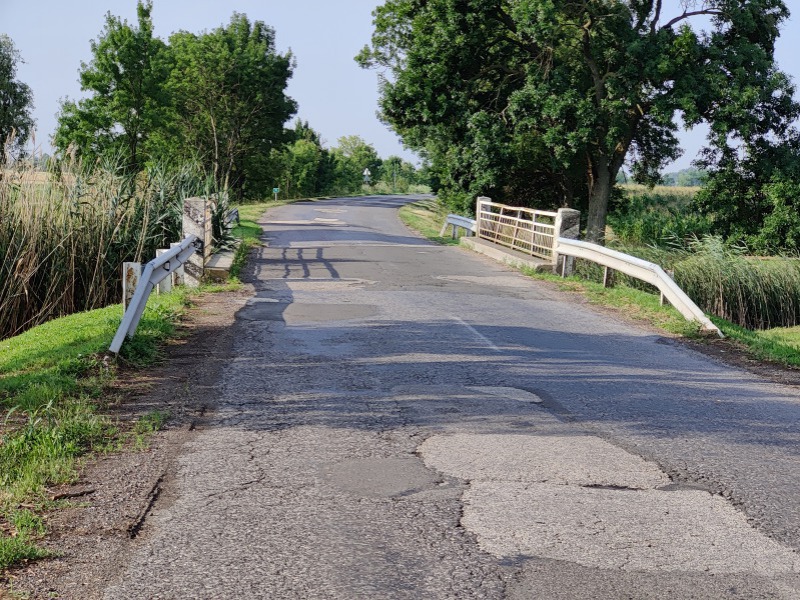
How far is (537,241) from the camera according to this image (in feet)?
72.1

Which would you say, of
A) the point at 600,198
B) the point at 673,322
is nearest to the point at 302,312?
the point at 673,322

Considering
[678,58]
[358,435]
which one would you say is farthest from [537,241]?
[358,435]

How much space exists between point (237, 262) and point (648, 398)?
12.5 meters

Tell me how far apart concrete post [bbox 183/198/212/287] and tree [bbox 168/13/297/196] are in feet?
142

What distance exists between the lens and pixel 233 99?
2452 inches

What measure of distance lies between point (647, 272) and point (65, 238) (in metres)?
8.53

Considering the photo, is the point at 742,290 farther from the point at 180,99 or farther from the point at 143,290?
the point at 180,99

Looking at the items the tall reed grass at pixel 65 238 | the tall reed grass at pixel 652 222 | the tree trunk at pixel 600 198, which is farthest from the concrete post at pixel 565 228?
the tree trunk at pixel 600 198

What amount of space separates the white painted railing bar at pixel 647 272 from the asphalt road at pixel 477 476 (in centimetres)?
208

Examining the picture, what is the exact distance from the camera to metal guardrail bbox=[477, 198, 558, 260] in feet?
69.9

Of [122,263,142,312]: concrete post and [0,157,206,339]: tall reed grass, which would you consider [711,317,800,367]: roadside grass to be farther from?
[0,157,206,339]: tall reed grass

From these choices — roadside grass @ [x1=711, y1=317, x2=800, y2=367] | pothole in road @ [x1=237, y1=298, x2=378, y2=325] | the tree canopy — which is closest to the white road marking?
pothole in road @ [x1=237, y1=298, x2=378, y2=325]

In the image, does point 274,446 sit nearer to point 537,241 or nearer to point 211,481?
point 211,481

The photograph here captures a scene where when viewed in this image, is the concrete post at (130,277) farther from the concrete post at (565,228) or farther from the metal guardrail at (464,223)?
the metal guardrail at (464,223)
